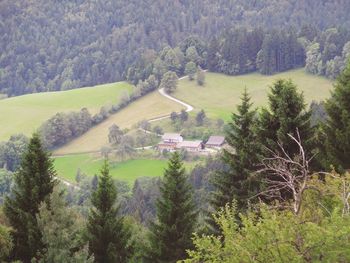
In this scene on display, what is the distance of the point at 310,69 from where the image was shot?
15588cm

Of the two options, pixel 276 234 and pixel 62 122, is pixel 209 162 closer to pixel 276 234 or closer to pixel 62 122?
pixel 62 122

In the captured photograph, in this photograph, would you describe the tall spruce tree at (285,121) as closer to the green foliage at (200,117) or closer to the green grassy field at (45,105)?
the green foliage at (200,117)

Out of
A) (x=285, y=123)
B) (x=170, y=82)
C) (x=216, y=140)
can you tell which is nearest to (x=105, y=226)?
(x=285, y=123)

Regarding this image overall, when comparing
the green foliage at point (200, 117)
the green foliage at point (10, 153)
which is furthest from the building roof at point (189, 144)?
the green foliage at point (10, 153)

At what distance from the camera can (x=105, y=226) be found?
28.7 metres

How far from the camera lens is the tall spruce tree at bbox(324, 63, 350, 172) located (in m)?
28.4

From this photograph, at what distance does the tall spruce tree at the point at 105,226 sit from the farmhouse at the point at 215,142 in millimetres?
94062

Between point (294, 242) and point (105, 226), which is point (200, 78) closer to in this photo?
point (105, 226)

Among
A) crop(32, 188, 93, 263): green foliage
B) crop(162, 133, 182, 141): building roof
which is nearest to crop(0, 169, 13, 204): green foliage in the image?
crop(162, 133, 182, 141): building roof

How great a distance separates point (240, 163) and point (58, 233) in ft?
33.5

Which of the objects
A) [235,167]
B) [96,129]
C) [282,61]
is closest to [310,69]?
[282,61]

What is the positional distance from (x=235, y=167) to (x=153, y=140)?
9876 cm

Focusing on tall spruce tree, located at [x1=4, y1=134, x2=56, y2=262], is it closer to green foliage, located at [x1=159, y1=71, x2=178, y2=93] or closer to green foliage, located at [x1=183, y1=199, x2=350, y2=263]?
green foliage, located at [x1=183, y1=199, x2=350, y2=263]

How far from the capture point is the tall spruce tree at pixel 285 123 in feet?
91.5
